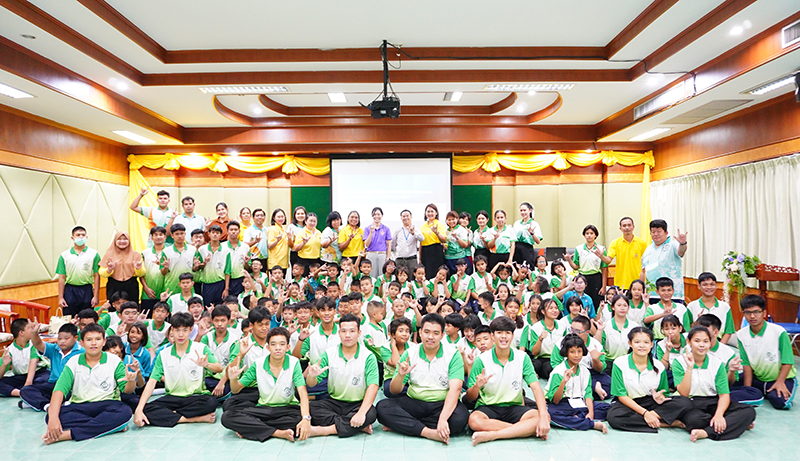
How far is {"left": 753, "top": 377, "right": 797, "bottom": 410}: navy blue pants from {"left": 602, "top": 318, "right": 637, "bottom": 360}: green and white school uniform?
108cm

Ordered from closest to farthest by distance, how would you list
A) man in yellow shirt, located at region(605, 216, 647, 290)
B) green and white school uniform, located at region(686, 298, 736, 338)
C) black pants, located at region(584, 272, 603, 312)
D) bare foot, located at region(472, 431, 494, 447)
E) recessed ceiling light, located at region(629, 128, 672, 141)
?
bare foot, located at region(472, 431, 494, 447)
green and white school uniform, located at region(686, 298, 736, 338)
man in yellow shirt, located at region(605, 216, 647, 290)
black pants, located at region(584, 272, 603, 312)
recessed ceiling light, located at region(629, 128, 672, 141)

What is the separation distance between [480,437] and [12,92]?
6255 millimetres

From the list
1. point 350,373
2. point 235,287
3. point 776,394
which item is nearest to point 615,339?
point 776,394

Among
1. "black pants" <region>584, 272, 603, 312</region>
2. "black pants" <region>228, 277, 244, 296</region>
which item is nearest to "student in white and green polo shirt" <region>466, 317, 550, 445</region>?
"black pants" <region>584, 272, 603, 312</region>

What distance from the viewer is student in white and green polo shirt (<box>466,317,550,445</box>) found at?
368 centimetres

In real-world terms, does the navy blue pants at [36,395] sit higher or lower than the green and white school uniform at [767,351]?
lower

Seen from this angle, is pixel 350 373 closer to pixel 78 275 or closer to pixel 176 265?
pixel 176 265

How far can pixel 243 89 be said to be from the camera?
652 centimetres

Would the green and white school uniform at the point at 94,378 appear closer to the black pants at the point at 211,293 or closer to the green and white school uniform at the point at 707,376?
the black pants at the point at 211,293

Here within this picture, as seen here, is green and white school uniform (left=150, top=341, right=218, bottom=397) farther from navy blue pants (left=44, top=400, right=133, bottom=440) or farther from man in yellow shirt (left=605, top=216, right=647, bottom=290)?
man in yellow shirt (left=605, top=216, right=647, bottom=290)

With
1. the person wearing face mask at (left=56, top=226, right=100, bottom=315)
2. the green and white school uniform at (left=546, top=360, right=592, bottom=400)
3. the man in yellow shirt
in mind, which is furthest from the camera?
the man in yellow shirt

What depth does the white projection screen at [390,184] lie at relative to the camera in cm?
994

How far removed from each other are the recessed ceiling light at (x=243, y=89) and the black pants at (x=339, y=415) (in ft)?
13.2

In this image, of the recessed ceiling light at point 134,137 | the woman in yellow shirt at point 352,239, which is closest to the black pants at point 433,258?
the woman in yellow shirt at point 352,239
